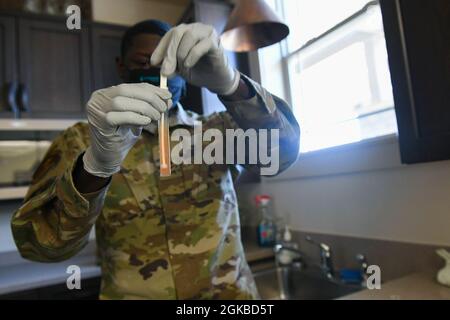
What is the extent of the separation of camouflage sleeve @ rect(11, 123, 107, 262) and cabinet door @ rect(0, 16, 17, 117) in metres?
1.06

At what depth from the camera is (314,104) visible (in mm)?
682

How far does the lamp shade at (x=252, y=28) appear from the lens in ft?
2.54

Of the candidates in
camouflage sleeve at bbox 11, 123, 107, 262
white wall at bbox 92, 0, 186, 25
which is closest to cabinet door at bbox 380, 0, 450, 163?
camouflage sleeve at bbox 11, 123, 107, 262

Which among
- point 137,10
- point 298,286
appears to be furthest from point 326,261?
point 137,10

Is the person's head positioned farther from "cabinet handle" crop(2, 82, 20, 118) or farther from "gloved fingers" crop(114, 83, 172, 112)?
"cabinet handle" crop(2, 82, 20, 118)

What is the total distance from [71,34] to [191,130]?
4.26ft

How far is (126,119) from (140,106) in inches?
1.1

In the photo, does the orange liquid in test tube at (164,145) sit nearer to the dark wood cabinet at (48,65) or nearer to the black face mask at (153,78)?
the black face mask at (153,78)

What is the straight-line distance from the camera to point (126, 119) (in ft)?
1.40

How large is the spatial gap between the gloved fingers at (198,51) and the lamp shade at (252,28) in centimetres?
34

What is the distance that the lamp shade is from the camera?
2.54ft

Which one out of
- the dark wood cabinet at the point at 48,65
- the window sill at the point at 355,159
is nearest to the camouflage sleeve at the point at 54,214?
the window sill at the point at 355,159
